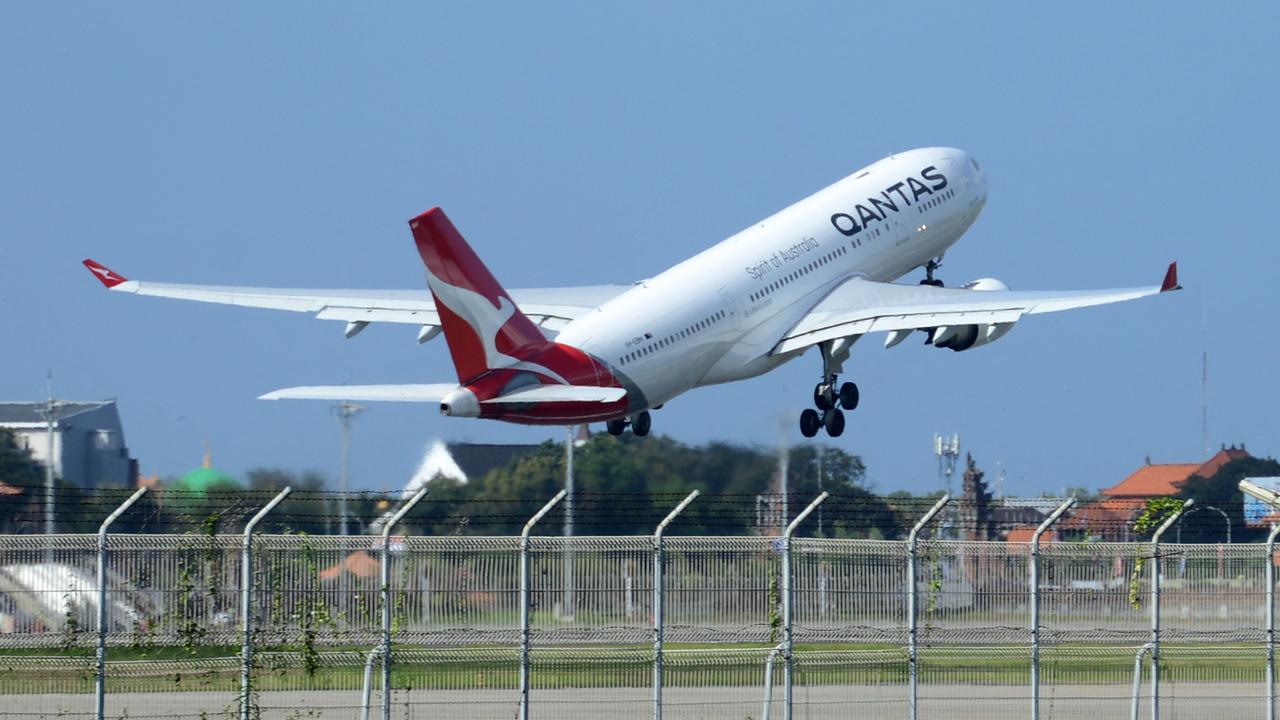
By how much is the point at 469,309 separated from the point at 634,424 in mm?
9909

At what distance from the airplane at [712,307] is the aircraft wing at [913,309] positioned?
2.0 inches

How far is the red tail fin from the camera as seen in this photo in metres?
41.0

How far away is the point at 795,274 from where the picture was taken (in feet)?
178

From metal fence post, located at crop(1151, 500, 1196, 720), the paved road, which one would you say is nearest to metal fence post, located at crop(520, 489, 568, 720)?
the paved road

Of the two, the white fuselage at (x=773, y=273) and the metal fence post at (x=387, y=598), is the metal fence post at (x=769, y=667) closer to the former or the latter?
the metal fence post at (x=387, y=598)

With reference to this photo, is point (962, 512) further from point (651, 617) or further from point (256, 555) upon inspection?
point (256, 555)

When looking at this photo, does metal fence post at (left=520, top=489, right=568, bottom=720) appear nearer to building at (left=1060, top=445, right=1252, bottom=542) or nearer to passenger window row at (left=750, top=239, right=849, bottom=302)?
building at (left=1060, top=445, right=1252, bottom=542)

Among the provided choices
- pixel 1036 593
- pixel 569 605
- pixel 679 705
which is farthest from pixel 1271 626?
pixel 569 605

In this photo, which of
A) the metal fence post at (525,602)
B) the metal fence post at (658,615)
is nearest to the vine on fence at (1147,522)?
the metal fence post at (658,615)

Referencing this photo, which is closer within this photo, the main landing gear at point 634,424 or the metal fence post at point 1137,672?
the metal fence post at point 1137,672

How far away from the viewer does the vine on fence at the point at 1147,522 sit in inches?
1105

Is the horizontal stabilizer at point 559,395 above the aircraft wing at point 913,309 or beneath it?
beneath

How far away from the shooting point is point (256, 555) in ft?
80.3

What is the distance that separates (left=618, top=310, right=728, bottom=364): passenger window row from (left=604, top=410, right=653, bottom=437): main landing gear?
2855 millimetres
